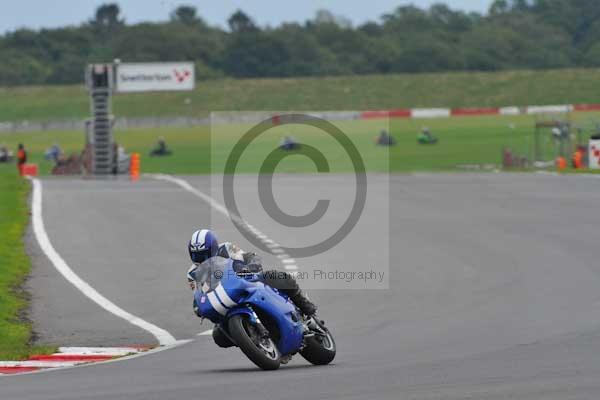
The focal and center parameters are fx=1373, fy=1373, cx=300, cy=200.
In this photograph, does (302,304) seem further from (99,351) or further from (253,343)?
(99,351)

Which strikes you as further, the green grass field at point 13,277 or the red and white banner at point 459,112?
the red and white banner at point 459,112

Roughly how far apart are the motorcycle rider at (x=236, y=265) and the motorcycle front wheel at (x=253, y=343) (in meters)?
0.41

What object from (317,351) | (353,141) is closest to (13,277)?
(317,351)

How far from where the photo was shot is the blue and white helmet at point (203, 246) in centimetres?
1198

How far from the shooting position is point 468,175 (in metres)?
45.2

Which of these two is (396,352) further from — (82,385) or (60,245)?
(60,245)

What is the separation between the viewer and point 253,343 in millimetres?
11594

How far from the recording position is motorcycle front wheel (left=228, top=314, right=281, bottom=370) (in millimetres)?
11523

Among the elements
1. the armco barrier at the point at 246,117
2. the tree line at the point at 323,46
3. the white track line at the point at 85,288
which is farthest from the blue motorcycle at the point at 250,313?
the tree line at the point at 323,46

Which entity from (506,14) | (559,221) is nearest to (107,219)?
(559,221)

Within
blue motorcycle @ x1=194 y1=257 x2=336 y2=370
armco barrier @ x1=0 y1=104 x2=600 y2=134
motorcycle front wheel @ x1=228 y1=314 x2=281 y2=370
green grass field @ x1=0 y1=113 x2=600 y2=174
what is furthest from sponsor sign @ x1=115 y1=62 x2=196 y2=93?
motorcycle front wheel @ x1=228 y1=314 x2=281 y2=370

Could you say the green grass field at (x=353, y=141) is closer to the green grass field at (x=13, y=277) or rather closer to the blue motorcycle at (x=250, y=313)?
the green grass field at (x=13, y=277)

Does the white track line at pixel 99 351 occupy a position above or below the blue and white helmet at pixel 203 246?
below

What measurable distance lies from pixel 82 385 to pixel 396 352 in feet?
10.9
